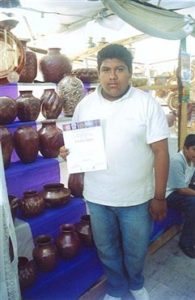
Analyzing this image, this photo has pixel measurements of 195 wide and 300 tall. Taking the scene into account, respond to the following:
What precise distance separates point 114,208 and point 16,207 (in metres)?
0.67

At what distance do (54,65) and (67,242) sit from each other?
127cm

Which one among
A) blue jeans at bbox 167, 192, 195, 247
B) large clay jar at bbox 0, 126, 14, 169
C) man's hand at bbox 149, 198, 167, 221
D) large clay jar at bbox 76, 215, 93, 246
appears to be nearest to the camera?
man's hand at bbox 149, 198, 167, 221

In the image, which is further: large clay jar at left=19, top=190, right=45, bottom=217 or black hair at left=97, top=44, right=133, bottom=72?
large clay jar at left=19, top=190, right=45, bottom=217

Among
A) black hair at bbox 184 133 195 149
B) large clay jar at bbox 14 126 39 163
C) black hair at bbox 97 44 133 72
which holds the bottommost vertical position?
black hair at bbox 184 133 195 149

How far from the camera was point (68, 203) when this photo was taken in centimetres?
212

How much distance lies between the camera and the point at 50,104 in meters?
2.06

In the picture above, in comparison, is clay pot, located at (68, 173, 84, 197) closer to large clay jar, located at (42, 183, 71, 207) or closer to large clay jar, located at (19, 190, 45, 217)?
large clay jar, located at (42, 183, 71, 207)

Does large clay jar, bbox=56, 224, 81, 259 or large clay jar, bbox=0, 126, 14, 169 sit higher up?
large clay jar, bbox=0, 126, 14, 169

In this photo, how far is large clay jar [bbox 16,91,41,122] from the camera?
190 cm

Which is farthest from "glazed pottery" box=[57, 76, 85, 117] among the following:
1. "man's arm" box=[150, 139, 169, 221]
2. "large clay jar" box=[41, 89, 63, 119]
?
"man's arm" box=[150, 139, 169, 221]

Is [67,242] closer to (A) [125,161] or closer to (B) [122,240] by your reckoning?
(B) [122,240]

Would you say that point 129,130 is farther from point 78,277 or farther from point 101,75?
point 78,277

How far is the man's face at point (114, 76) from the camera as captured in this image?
1351mm

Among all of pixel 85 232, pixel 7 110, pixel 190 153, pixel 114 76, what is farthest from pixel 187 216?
pixel 7 110
